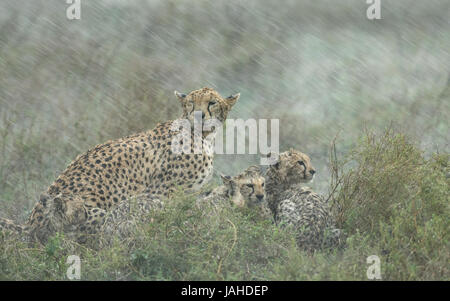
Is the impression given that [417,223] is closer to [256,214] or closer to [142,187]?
[256,214]

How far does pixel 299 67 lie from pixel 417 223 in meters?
5.40

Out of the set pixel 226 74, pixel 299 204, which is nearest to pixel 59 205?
pixel 299 204

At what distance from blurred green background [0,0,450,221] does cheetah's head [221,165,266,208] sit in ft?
9.03

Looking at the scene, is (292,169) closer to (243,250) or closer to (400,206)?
(400,206)

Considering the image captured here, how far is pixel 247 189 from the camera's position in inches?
263

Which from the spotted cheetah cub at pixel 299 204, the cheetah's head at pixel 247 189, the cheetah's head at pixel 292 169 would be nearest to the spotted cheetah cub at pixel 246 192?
the cheetah's head at pixel 247 189

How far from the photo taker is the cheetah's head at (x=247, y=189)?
664cm

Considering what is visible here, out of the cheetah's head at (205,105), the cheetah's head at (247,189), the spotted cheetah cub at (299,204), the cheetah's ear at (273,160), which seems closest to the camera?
the spotted cheetah cub at (299,204)


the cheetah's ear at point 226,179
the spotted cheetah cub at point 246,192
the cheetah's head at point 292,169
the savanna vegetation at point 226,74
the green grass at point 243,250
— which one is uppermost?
the savanna vegetation at point 226,74

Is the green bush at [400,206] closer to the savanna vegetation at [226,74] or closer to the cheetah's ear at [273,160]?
the savanna vegetation at [226,74]

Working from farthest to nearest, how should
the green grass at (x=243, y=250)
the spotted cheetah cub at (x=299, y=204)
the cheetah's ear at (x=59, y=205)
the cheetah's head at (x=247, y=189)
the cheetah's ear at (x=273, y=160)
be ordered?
the cheetah's ear at (x=273, y=160)
the cheetah's head at (x=247, y=189)
the spotted cheetah cub at (x=299, y=204)
the cheetah's ear at (x=59, y=205)
the green grass at (x=243, y=250)

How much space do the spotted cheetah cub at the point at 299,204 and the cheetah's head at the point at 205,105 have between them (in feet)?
2.29
